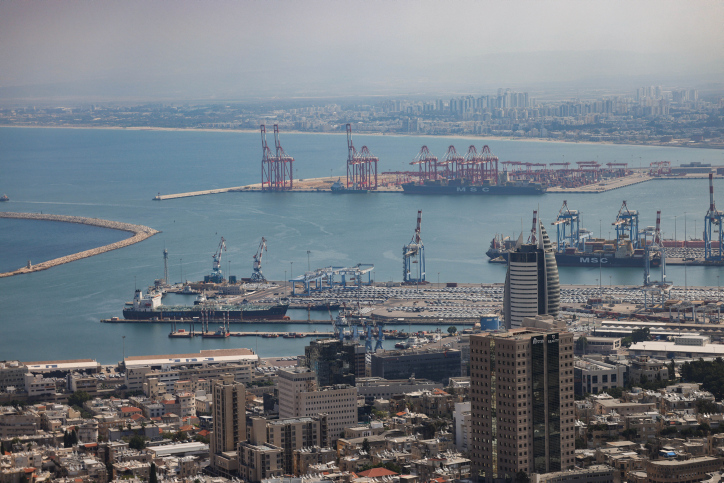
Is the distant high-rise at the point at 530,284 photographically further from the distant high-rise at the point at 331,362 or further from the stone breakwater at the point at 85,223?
the stone breakwater at the point at 85,223

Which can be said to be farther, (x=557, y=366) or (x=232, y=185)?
(x=232, y=185)

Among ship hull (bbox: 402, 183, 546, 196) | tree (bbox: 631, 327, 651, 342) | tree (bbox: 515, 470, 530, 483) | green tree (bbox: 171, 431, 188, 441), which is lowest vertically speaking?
green tree (bbox: 171, 431, 188, 441)

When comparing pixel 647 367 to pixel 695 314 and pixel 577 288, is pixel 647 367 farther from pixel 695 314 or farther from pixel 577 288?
pixel 577 288

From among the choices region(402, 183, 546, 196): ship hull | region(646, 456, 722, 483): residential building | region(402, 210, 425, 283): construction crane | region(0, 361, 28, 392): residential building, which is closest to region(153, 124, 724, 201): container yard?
region(402, 183, 546, 196): ship hull

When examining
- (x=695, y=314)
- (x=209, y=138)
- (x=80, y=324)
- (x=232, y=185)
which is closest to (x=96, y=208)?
(x=232, y=185)

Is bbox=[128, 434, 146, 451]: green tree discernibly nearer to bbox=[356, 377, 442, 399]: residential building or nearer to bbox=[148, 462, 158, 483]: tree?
bbox=[148, 462, 158, 483]: tree

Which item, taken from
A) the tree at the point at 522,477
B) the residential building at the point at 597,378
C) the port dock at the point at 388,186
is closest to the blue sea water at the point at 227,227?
the port dock at the point at 388,186

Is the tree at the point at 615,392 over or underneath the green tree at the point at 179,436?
over
